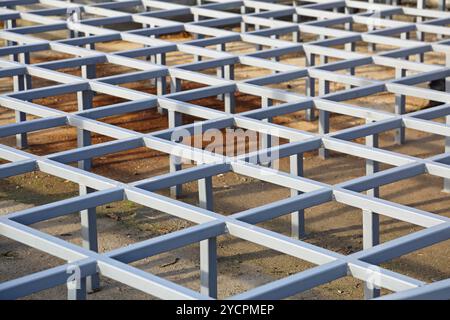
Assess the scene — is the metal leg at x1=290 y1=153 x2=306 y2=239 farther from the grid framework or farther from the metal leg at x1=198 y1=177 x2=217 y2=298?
the metal leg at x1=198 y1=177 x2=217 y2=298

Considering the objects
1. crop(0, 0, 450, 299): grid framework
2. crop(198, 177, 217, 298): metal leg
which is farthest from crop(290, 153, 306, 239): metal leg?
crop(198, 177, 217, 298): metal leg

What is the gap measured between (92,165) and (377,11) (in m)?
6.65

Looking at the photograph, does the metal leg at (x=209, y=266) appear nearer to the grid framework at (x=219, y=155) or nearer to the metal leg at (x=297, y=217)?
the grid framework at (x=219, y=155)

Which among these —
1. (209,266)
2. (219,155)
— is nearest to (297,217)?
(219,155)

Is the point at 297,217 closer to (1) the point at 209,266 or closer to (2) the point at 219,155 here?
(2) the point at 219,155

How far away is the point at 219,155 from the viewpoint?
1034cm

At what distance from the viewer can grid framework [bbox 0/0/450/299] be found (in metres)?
7.77

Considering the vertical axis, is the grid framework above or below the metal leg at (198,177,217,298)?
above

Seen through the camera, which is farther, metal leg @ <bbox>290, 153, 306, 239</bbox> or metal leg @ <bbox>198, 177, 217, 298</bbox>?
metal leg @ <bbox>290, 153, 306, 239</bbox>

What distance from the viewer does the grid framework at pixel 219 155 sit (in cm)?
777

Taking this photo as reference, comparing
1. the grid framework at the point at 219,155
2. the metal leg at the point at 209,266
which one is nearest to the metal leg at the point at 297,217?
Answer: the grid framework at the point at 219,155
